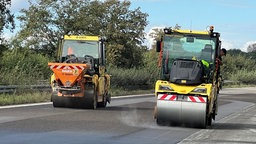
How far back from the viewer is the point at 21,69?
3052 centimetres

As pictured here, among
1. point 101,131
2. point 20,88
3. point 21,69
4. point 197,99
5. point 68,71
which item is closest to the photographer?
point 101,131

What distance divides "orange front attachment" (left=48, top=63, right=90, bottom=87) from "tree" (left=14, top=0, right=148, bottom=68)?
29.8 meters

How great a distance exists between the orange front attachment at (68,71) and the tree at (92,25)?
97.9 ft

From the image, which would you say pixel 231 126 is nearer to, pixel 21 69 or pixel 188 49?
pixel 188 49

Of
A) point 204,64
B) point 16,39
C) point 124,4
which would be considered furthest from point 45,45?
point 204,64

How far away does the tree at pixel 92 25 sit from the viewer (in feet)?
162

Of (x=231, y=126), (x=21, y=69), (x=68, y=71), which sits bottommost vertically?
(x=231, y=126)

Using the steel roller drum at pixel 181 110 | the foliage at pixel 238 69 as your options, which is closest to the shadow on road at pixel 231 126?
the steel roller drum at pixel 181 110

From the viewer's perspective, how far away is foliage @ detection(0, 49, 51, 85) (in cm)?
2786

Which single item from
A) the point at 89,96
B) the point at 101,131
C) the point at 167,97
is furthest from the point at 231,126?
the point at 89,96

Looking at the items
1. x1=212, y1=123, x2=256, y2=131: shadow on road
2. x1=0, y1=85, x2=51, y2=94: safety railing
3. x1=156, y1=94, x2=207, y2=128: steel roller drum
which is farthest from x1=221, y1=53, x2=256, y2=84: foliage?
x1=156, y1=94, x2=207, y2=128: steel roller drum

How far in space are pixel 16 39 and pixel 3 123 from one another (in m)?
35.1

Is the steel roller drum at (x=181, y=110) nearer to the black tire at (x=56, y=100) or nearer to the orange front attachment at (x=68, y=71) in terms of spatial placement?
the orange front attachment at (x=68, y=71)

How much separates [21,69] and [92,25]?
22.0 metres
